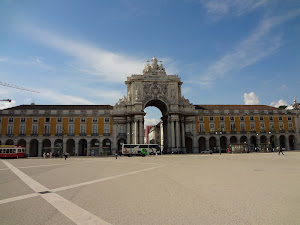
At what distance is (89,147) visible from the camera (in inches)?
2744

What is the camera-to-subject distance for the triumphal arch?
69.1m

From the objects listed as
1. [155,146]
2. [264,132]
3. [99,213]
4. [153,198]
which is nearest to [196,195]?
[153,198]

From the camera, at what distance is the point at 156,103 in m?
76.4

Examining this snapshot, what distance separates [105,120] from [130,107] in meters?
8.39

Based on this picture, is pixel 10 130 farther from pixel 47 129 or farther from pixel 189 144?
pixel 189 144

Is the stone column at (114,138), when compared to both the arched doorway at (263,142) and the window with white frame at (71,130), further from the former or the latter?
the arched doorway at (263,142)

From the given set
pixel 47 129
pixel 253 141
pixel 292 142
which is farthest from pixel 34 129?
pixel 292 142

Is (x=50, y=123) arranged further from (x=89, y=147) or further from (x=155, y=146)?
(x=155, y=146)

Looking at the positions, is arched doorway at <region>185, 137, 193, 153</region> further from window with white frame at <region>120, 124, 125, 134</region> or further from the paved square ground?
the paved square ground

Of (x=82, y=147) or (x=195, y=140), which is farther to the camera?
(x=82, y=147)

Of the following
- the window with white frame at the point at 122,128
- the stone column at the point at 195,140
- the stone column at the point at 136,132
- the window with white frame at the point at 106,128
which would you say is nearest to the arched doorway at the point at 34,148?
the window with white frame at the point at 106,128

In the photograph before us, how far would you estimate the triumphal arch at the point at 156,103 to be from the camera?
69.1 metres

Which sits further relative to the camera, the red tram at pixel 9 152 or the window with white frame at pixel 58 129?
the window with white frame at pixel 58 129

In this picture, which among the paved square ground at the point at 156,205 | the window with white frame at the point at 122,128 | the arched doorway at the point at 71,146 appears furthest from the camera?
the arched doorway at the point at 71,146
